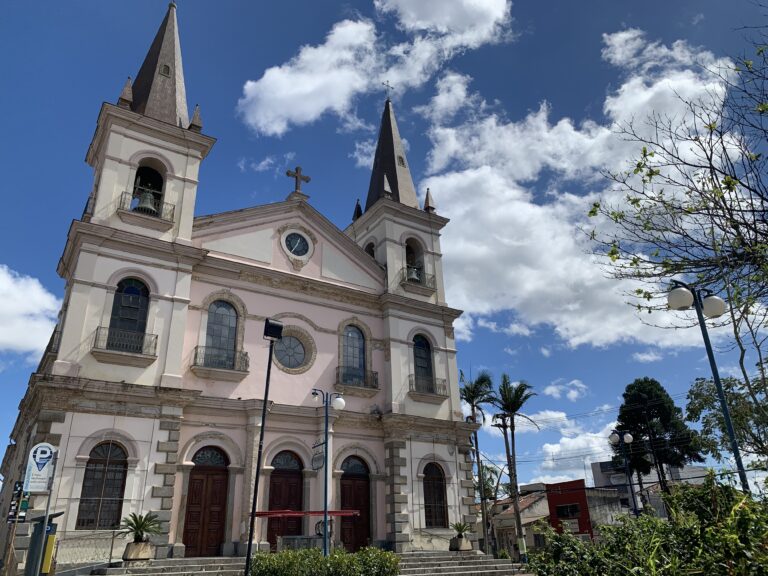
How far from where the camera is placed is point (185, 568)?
1434 centimetres

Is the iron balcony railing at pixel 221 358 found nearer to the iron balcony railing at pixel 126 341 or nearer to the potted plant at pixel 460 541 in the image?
the iron balcony railing at pixel 126 341

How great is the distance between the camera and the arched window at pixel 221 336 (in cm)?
1859

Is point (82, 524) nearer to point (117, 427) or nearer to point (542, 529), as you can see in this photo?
point (117, 427)

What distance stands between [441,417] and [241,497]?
8356mm

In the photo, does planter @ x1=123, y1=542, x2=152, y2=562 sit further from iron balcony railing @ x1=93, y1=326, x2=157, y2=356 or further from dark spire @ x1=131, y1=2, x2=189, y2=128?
dark spire @ x1=131, y1=2, x2=189, y2=128

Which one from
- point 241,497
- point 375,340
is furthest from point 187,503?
point 375,340

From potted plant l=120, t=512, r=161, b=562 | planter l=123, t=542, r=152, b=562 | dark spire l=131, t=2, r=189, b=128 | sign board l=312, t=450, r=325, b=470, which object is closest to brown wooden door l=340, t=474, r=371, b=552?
sign board l=312, t=450, r=325, b=470

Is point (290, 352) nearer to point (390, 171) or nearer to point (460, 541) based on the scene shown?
point (460, 541)

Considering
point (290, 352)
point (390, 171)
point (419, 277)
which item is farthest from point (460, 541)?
point (390, 171)

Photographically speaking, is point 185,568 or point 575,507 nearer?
point 185,568

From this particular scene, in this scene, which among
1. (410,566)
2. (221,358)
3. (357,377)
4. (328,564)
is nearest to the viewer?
(328,564)

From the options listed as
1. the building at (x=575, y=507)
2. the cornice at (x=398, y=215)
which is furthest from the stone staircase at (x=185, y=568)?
the building at (x=575, y=507)

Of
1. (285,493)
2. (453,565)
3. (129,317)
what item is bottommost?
(453,565)

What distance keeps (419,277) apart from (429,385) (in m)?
4.83
